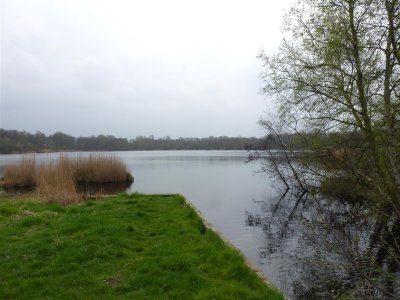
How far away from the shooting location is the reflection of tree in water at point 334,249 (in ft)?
13.3

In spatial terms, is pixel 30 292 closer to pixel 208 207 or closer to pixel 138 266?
pixel 138 266

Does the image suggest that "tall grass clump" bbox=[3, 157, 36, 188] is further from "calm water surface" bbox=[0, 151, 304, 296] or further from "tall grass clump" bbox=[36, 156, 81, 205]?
"calm water surface" bbox=[0, 151, 304, 296]

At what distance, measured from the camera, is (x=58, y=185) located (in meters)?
15.4

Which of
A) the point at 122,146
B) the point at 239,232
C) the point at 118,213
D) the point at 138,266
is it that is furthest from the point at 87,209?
the point at 122,146

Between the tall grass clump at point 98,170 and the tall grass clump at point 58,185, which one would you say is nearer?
the tall grass clump at point 58,185

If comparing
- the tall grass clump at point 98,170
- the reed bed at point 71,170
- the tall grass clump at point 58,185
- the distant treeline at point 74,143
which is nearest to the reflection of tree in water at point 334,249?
the tall grass clump at point 58,185

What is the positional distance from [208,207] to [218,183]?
9314 mm

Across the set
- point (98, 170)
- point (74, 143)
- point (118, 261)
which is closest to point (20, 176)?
point (98, 170)

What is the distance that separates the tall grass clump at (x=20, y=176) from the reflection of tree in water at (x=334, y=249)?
16.5 meters

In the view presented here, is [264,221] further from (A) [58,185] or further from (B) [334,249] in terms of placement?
(B) [334,249]

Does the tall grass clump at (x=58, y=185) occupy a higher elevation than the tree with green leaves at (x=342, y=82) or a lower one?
lower

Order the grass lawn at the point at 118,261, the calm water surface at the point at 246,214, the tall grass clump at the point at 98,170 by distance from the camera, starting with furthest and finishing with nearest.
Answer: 1. the tall grass clump at the point at 98,170
2. the calm water surface at the point at 246,214
3. the grass lawn at the point at 118,261

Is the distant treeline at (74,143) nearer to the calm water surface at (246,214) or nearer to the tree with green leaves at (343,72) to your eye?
the calm water surface at (246,214)

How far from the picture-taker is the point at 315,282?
6.95 meters
